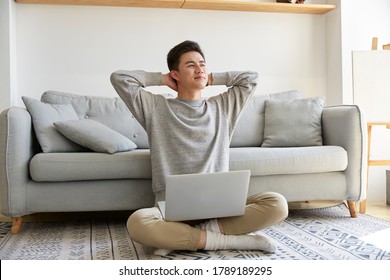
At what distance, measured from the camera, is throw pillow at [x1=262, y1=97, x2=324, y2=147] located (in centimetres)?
294

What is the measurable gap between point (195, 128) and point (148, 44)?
165 centimetres

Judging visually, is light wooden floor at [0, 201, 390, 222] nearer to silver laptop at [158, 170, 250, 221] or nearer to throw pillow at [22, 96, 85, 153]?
throw pillow at [22, 96, 85, 153]

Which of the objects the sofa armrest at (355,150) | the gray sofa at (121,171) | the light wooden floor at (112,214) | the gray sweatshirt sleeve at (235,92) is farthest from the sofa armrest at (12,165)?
the sofa armrest at (355,150)

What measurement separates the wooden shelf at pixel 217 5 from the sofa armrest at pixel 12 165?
1329mm

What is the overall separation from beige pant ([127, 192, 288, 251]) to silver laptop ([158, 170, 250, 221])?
1.9 inches

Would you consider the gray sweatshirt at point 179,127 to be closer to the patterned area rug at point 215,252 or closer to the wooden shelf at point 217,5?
the patterned area rug at point 215,252

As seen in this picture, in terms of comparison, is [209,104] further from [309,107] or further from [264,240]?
[309,107]

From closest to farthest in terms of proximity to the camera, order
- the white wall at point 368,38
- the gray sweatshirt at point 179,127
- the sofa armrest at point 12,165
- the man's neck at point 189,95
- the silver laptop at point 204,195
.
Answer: the silver laptop at point 204,195
the gray sweatshirt at point 179,127
the man's neck at point 189,95
the sofa armrest at point 12,165
the white wall at point 368,38

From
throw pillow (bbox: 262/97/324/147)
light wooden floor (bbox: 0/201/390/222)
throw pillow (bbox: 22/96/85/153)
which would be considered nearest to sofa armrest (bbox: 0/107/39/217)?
throw pillow (bbox: 22/96/85/153)

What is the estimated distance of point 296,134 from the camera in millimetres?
2967

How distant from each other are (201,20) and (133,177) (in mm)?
1707

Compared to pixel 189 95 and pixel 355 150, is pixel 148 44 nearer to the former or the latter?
pixel 189 95

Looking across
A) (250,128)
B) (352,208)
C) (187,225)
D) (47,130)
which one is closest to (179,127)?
(187,225)

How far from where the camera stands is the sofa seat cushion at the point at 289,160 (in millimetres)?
2514
